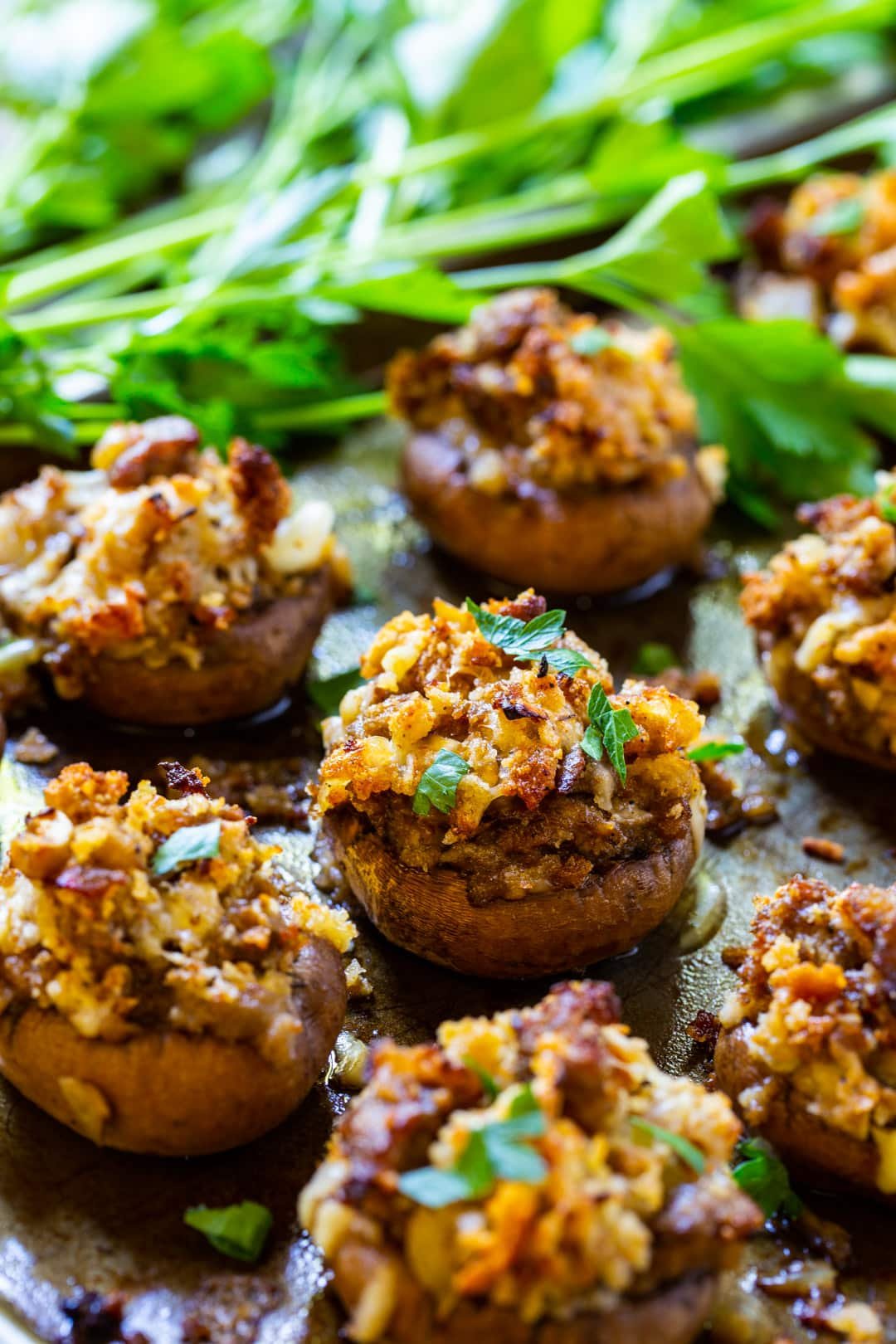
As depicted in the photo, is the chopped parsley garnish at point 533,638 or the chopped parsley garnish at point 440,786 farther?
the chopped parsley garnish at point 533,638

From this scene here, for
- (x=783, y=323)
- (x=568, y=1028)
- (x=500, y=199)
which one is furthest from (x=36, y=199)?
(x=568, y=1028)

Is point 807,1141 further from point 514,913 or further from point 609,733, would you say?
point 609,733

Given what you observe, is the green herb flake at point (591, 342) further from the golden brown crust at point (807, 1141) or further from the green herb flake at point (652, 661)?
the golden brown crust at point (807, 1141)

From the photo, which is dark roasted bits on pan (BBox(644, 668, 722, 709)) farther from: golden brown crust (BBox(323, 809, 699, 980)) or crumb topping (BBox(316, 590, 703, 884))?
golden brown crust (BBox(323, 809, 699, 980))

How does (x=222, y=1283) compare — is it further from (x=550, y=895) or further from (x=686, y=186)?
(x=686, y=186)

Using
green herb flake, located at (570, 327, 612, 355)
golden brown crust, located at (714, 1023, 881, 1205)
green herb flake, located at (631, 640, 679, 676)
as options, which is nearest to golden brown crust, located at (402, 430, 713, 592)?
green herb flake, located at (631, 640, 679, 676)

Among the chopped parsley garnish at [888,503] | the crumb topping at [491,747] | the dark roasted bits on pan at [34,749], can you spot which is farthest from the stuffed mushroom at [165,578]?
the chopped parsley garnish at [888,503]

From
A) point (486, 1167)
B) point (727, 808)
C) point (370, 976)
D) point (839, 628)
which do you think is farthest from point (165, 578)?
point (486, 1167)
